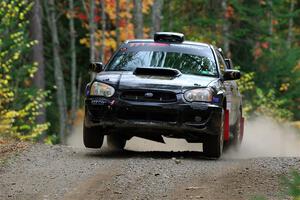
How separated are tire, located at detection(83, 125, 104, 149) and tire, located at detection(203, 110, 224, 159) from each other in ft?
5.15

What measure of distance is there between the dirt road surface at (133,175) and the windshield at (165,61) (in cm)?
130

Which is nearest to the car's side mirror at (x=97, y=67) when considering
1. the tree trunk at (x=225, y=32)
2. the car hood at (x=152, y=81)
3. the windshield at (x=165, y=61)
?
the windshield at (x=165, y=61)

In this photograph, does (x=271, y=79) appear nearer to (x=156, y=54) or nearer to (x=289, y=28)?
(x=289, y=28)

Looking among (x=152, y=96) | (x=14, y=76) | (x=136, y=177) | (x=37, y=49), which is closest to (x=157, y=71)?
(x=152, y=96)

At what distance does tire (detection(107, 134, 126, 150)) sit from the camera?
14148 mm

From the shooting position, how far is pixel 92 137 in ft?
42.8

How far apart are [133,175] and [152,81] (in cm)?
245

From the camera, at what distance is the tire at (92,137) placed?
12914 millimetres

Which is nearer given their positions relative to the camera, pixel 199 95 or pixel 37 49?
pixel 199 95

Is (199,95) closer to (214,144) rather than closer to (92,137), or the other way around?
(214,144)

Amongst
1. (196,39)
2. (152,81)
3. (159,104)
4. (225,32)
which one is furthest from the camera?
(225,32)

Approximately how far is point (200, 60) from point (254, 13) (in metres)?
22.6

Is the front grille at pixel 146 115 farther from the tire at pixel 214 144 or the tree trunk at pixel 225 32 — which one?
the tree trunk at pixel 225 32

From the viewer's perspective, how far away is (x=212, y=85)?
12578 mm
